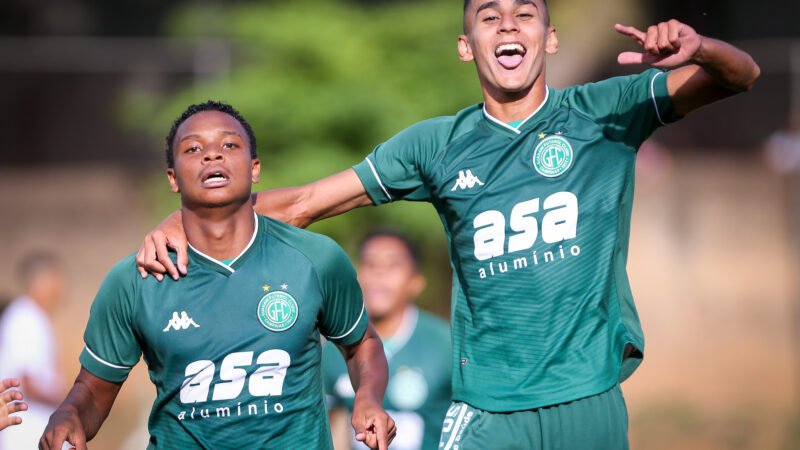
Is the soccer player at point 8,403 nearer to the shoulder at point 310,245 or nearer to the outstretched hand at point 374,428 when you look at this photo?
the shoulder at point 310,245

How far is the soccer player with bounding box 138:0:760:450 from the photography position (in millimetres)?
4574

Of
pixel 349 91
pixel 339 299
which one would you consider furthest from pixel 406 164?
pixel 349 91

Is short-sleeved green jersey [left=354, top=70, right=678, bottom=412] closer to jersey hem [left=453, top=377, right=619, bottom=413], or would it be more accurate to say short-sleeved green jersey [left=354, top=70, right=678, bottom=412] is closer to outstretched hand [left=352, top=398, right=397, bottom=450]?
jersey hem [left=453, top=377, right=619, bottom=413]

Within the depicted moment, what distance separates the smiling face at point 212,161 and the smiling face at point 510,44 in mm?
1024

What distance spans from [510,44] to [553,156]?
0.48 meters

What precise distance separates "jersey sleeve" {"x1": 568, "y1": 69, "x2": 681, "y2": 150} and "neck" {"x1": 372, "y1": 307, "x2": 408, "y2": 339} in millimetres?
2988

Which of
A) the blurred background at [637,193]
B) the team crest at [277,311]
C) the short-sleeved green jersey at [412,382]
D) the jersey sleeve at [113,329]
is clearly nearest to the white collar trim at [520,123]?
the team crest at [277,311]

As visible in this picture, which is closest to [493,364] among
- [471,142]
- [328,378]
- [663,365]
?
[471,142]

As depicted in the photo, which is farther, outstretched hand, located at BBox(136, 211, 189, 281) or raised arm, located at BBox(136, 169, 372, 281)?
raised arm, located at BBox(136, 169, 372, 281)

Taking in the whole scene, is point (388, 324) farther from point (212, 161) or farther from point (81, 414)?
point (81, 414)

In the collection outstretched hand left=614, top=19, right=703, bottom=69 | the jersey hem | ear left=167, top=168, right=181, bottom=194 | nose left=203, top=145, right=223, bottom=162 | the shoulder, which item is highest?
outstretched hand left=614, top=19, right=703, bottom=69

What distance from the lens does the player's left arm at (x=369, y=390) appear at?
4.53 m

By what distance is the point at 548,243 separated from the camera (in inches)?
183

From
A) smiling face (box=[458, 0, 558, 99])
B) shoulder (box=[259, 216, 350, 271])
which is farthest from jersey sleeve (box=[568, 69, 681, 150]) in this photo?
shoulder (box=[259, 216, 350, 271])
